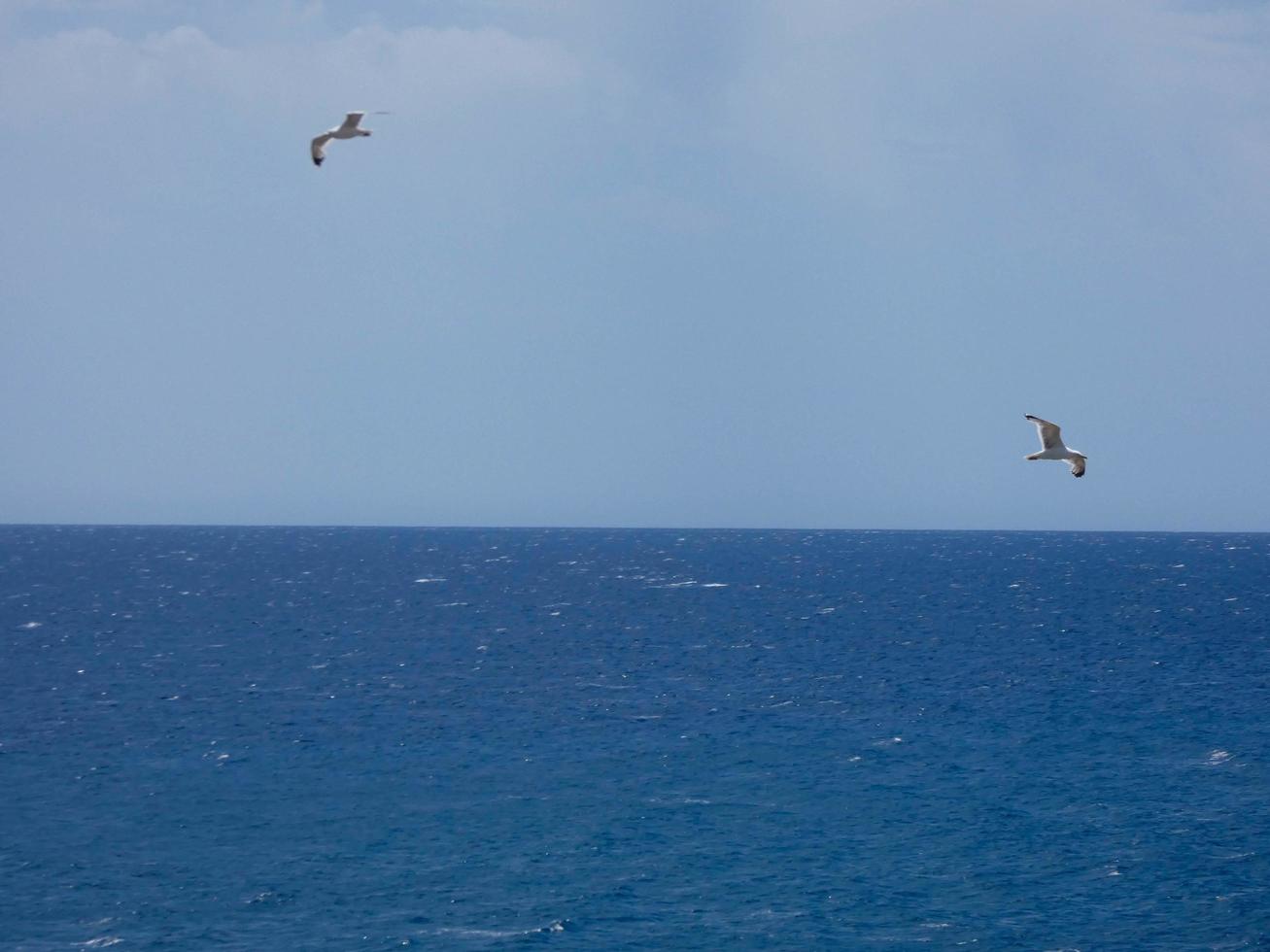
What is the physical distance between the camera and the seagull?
109 ft

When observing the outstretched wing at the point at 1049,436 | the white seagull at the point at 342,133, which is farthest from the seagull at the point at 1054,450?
the white seagull at the point at 342,133

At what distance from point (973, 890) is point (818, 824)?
8.73m

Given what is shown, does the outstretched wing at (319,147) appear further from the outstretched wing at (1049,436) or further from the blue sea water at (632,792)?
the blue sea water at (632,792)

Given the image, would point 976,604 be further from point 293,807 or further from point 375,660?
point 293,807

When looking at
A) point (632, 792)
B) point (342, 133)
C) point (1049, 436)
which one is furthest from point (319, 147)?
point (632, 792)

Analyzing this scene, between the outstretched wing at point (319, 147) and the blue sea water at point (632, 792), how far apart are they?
2516 cm

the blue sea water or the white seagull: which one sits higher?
the white seagull

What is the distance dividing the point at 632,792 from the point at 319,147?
3613 centimetres

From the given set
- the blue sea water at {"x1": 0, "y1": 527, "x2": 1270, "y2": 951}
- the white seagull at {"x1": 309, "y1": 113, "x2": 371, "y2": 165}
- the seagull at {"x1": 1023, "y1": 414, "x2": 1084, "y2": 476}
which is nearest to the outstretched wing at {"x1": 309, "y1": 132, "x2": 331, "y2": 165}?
the white seagull at {"x1": 309, "y1": 113, "x2": 371, "y2": 165}

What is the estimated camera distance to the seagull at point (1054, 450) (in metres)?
33.2

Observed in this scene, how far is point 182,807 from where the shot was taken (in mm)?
59500

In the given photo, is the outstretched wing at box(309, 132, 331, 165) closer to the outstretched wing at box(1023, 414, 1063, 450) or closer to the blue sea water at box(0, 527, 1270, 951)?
the outstretched wing at box(1023, 414, 1063, 450)

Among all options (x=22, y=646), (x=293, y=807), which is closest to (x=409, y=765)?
(x=293, y=807)

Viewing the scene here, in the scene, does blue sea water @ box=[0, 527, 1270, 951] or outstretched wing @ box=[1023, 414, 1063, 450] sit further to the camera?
blue sea water @ box=[0, 527, 1270, 951]
